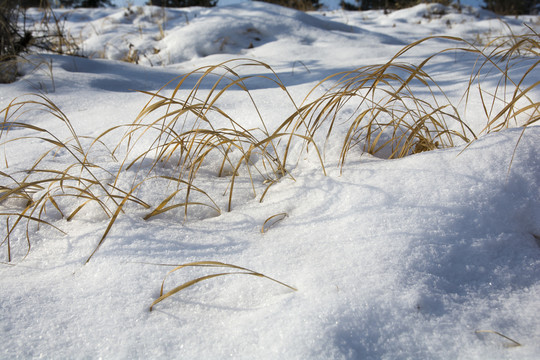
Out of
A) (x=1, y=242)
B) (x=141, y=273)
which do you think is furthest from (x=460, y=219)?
(x=1, y=242)

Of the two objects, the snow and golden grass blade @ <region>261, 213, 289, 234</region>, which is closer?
the snow

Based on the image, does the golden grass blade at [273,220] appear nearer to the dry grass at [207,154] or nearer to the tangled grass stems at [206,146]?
the dry grass at [207,154]

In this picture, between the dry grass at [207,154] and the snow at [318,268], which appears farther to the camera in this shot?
the dry grass at [207,154]

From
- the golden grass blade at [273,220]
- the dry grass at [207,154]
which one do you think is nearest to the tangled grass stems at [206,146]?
the dry grass at [207,154]

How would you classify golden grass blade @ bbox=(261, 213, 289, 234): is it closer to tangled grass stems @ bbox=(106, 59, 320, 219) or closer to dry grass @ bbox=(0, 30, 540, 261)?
dry grass @ bbox=(0, 30, 540, 261)

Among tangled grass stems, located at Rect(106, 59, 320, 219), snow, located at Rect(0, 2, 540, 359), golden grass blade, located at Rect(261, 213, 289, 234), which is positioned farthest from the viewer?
tangled grass stems, located at Rect(106, 59, 320, 219)

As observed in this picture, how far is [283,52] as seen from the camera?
3135 millimetres

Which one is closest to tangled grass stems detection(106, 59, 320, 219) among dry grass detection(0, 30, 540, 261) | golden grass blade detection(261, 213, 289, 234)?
dry grass detection(0, 30, 540, 261)

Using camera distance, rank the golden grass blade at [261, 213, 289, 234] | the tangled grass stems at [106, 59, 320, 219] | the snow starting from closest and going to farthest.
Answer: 1. the snow
2. the golden grass blade at [261, 213, 289, 234]
3. the tangled grass stems at [106, 59, 320, 219]

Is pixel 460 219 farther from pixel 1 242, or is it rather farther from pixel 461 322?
pixel 1 242

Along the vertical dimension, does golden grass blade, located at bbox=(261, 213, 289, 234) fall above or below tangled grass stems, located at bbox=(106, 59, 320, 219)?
below

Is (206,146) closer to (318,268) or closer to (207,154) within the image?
(207,154)

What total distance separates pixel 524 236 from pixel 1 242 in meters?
1.21

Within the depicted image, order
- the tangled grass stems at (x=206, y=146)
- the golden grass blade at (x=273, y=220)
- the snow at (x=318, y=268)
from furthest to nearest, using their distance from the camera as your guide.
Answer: the tangled grass stems at (x=206, y=146), the golden grass blade at (x=273, y=220), the snow at (x=318, y=268)
